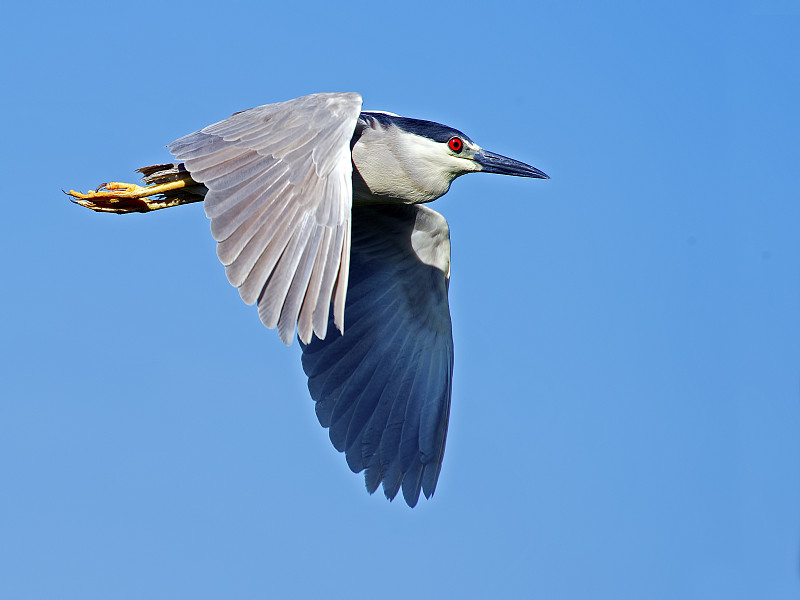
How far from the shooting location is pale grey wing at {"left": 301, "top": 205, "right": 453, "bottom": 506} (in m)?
7.25

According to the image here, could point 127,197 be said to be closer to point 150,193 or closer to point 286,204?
point 150,193

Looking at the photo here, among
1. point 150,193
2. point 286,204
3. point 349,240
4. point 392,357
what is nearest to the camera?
point 349,240

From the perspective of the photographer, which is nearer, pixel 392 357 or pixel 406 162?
pixel 406 162

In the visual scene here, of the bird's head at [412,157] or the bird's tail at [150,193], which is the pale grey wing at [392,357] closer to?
the bird's head at [412,157]

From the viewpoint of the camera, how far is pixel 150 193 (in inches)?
250

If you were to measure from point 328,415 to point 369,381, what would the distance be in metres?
0.39

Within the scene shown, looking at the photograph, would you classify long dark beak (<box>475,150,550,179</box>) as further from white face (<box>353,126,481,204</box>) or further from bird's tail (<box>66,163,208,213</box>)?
bird's tail (<box>66,163,208,213</box>)

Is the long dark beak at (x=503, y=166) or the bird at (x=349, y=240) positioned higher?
the long dark beak at (x=503, y=166)

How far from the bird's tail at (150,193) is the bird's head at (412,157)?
39.4 inches

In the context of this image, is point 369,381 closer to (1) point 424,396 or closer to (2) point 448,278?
(1) point 424,396

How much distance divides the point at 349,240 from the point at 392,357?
8.62ft

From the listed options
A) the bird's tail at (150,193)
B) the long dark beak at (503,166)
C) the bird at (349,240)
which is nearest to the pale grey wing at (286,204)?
the bird at (349,240)

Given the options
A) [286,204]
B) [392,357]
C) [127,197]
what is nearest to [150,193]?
[127,197]

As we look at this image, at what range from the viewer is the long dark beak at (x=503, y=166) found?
6707 mm
